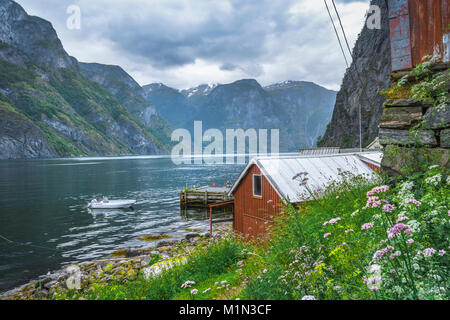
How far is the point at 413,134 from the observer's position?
5930 mm

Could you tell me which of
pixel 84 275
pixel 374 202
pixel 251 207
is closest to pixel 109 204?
pixel 84 275

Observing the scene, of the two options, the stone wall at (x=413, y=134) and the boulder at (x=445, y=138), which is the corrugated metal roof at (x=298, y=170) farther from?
the boulder at (x=445, y=138)

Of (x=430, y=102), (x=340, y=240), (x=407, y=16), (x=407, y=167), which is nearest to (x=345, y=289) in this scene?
(x=340, y=240)

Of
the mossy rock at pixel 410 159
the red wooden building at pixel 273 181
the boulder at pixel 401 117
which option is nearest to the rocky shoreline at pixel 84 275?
the red wooden building at pixel 273 181

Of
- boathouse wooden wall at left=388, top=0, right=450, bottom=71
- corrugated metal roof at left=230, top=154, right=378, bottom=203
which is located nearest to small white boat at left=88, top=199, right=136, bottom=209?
corrugated metal roof at left=230, top=154, right=378, bottom=203

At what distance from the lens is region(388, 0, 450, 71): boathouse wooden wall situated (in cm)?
616

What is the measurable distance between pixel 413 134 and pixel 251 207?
1474cm

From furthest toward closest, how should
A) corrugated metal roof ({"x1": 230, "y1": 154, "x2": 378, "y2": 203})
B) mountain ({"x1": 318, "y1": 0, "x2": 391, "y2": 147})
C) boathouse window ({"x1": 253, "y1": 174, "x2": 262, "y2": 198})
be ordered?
1. mountain ({"x1": 318, "y1": 0, "x2": 391, "y2": 147})
2. boathouse window ({"x1": 253, "y1": 174, "x2": 262, "y2": 198})
3. corrugated metal roof ({"x1": 230, "y1": 154, "x2": 378, "y2": 203})

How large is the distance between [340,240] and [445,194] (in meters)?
1.82

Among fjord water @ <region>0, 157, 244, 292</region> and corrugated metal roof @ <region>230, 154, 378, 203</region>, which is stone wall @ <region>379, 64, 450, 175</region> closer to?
corrugated metal roof @ <region>230, 154, 378, 203</region>

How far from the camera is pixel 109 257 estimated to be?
22.3 metres

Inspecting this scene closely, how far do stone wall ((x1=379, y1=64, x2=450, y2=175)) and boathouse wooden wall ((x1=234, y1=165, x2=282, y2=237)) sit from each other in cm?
1160

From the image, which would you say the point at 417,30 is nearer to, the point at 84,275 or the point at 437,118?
the point at 437,118
